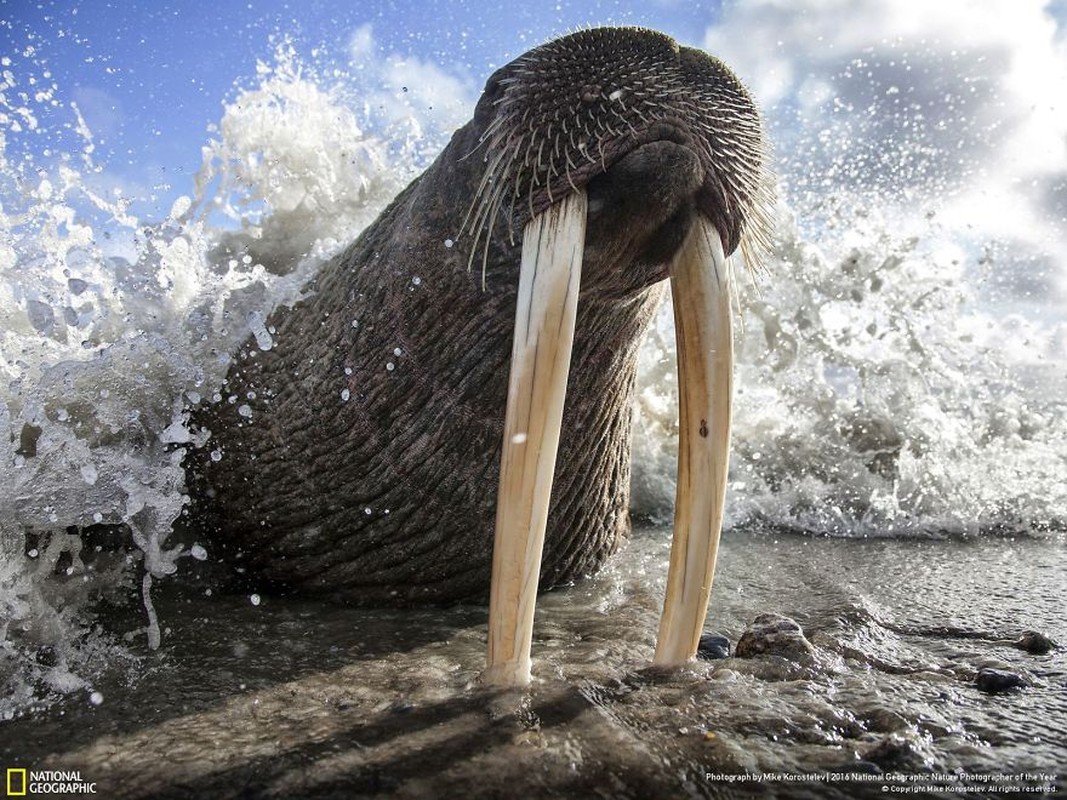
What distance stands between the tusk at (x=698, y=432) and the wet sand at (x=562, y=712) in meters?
0.18

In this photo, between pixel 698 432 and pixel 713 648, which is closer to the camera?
pixel 698 432

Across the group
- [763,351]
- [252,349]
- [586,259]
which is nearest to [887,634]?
[586,259]

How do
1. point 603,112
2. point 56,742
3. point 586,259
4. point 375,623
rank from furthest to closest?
point 375,623 < point 586,259 < point 603,112 < point 56,742

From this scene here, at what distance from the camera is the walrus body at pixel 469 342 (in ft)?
7.65

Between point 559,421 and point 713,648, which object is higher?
point 559,421

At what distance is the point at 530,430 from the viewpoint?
2.14 meters

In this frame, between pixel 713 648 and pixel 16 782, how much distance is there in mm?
1851

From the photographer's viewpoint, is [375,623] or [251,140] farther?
[251,140]

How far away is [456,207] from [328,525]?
1394 mm

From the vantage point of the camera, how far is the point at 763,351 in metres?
7.69

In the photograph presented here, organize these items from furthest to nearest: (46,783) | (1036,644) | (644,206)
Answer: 1. (1036,644)
2. (644,206)
3. (46,783)

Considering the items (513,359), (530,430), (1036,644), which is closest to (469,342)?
(513,359)

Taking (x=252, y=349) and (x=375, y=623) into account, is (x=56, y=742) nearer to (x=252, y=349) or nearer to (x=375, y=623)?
(x=375, y=623)

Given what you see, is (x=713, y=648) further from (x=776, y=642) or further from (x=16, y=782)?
(x=16, y=782)
